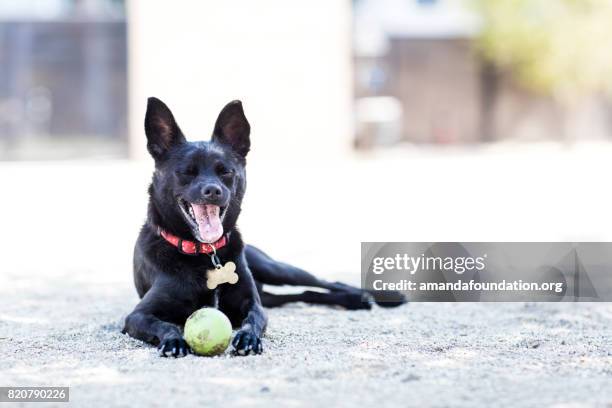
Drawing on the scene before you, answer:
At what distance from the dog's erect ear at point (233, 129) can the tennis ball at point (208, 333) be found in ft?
3.72

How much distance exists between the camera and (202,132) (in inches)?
757

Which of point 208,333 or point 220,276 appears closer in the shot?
point 208,333

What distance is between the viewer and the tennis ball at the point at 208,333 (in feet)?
13.7

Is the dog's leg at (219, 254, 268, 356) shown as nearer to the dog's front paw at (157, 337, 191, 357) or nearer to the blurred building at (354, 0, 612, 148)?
the dog's front paw at (157, 337, 191, 357)

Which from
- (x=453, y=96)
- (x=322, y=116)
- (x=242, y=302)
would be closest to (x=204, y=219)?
(x=242, y=302)

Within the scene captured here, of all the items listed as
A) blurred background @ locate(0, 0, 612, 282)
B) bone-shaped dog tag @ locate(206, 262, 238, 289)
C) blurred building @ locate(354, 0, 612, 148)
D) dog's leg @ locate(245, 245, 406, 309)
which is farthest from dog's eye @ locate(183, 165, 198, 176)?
blurred building @ locate(354, 0, 612, 148)

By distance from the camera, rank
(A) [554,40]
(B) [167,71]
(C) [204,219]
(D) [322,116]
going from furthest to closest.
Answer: (A) [554,40] → (D) [322,116] → (B) [167,71] → (C) [204,219]

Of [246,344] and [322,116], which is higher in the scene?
[322,116]

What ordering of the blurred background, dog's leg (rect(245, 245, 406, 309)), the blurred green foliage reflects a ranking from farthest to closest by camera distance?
1. the blurred green foliage
2. the blurred background
3. dog's leg (rect(245, 245, 406, 309))

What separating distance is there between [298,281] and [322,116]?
14487mm

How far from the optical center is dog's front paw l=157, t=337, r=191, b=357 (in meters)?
4.21

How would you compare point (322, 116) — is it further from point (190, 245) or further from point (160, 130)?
point (190, 245)

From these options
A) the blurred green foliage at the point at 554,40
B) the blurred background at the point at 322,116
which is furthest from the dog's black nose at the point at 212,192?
the blurred green foliage at the point at 554,40

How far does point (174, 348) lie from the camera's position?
Answer: 4223 mm
